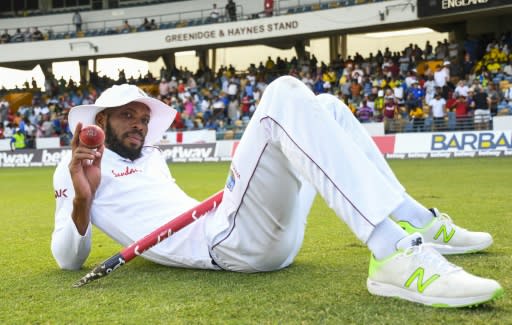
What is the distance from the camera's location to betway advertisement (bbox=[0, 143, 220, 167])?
69.5 ft

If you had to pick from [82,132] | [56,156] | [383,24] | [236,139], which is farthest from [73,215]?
[383,24]

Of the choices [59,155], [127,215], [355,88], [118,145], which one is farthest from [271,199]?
[59,155]

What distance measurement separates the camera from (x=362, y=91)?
22.4 metres

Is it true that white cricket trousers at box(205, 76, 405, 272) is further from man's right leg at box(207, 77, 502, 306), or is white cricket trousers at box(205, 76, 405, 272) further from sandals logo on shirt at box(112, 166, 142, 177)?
sandals logo on shirt at box(112, 166, 142, 177)

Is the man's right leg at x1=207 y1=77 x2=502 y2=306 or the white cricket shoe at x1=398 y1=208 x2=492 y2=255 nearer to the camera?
the man's right leg at x1=207 y1=77 x2=502 y2=306

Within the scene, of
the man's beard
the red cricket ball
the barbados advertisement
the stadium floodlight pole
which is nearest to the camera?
the red cricket ball

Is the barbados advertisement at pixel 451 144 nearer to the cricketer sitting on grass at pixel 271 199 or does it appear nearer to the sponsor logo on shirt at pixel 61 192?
the cricketer sitting on grass at pixel 271 199

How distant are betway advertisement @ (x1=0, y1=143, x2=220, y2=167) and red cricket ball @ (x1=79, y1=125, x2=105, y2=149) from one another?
58.8ft

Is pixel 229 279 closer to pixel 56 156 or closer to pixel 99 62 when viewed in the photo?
pixel 56 156

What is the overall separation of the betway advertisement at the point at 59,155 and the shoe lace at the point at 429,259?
60.5 ft

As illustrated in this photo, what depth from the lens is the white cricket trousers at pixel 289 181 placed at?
2461 millimetres

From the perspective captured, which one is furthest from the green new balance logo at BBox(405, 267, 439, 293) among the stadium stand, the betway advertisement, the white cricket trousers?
the betway advertisement

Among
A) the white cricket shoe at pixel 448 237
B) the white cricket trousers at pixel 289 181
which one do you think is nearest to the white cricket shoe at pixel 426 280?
the white cricket trousers at pixel 289 181

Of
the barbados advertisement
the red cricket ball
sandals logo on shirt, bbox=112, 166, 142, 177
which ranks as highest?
the red cricket ball
